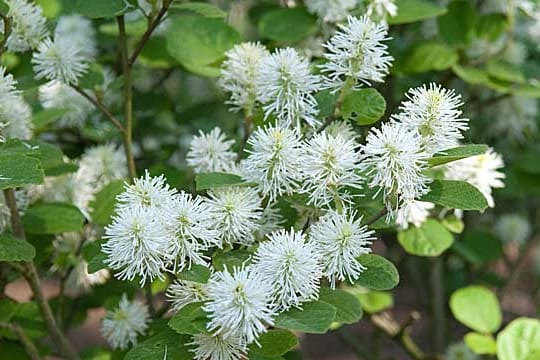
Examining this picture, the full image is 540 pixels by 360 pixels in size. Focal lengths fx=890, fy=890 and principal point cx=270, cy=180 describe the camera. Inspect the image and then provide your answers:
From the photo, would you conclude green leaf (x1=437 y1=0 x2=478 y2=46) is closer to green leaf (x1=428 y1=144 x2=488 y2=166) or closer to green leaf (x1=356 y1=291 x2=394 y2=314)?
green leaf (x1=356 y1=291 x2=394 y2=314)

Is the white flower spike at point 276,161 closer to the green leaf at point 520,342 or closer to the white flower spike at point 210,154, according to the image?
the white flower spike at point 210,154

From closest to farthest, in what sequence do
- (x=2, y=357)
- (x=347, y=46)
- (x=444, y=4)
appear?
(x=347, y=46), (x=2, y=357), (x=444, y=4)

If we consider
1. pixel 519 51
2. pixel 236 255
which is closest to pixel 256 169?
pixel 236 255

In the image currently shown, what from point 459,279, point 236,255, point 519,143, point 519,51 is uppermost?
point 236,255

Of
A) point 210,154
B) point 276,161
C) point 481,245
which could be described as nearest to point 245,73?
point 210,154

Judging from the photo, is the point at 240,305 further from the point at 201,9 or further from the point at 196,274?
the point at 201,9

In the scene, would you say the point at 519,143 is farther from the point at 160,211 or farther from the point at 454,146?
the point at 160,211
